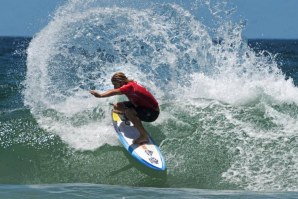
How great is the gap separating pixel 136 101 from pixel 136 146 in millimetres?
833

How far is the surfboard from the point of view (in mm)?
9852

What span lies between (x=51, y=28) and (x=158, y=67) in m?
2.84

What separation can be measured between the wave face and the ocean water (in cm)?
3

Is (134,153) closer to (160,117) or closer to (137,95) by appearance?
(137,95)

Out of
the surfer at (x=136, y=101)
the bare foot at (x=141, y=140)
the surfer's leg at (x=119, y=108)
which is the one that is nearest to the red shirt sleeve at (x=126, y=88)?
the surfer at (x=136, y=101)

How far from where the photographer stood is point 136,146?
1042 cm

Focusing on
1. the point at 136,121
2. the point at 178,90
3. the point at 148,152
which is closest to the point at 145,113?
the point at 136,121

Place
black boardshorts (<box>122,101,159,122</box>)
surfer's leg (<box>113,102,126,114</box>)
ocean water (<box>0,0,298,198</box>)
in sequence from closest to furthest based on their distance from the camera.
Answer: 1. ocean water (<box>0,0,298,198</box>)
2. black boardshorts (<box>122,101,159,122</box>)
3. surfer's leg (<box>113,102,126,114</box>)

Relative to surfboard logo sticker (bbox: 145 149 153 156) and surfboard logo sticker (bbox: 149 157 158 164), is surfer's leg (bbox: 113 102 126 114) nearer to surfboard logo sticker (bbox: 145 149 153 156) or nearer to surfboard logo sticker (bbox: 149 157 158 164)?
surfboard logo sticker (bbox: 145 149 153 156)

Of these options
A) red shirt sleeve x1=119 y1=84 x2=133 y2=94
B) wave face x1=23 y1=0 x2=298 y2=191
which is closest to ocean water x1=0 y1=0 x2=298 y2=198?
wave face x1=23 y1=0 x2=298 y2=191

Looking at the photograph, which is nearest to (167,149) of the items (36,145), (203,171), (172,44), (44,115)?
(203,171)

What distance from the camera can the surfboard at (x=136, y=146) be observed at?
388 inches

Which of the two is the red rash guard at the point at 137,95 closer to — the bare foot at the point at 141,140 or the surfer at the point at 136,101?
the surfer at the point at 136,101

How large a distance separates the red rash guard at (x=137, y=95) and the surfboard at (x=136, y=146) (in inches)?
22.2
